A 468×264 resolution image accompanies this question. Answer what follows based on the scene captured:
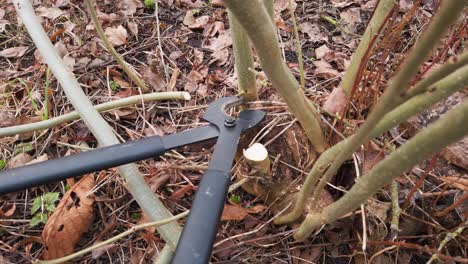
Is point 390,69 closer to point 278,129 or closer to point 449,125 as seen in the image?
point 278,129

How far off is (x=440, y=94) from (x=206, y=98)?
88 centimetres

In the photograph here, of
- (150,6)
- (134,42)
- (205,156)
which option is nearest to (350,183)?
(205,156)

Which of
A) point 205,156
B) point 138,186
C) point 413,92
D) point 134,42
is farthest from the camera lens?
point 134,42

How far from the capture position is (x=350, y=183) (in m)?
1.11

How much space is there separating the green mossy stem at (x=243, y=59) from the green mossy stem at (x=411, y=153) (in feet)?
1.33

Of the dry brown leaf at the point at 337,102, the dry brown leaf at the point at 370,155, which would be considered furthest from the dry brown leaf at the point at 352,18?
the dry brown leaf at the point at 370,155

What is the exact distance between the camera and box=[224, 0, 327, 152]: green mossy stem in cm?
66

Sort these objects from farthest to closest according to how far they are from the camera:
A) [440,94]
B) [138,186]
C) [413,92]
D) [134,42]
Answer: [134,42] < [138,186] < [440,94] < [413,92]

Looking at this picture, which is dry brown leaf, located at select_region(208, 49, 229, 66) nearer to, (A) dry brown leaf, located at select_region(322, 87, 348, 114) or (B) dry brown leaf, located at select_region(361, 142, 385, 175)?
(A) dry brown leaf, located at select_region(322, 87, 348, 114)

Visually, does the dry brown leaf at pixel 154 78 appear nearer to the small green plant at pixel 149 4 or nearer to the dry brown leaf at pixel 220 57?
the dry brown leaf at pixel 220 57

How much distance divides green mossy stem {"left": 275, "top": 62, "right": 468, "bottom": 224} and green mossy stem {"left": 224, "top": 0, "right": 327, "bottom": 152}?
0.46 feet

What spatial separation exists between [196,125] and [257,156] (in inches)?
14.8

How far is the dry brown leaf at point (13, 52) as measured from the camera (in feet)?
5.38

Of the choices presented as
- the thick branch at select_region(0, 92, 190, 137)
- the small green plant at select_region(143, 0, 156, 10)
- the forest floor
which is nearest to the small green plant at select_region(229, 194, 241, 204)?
the forest floor
